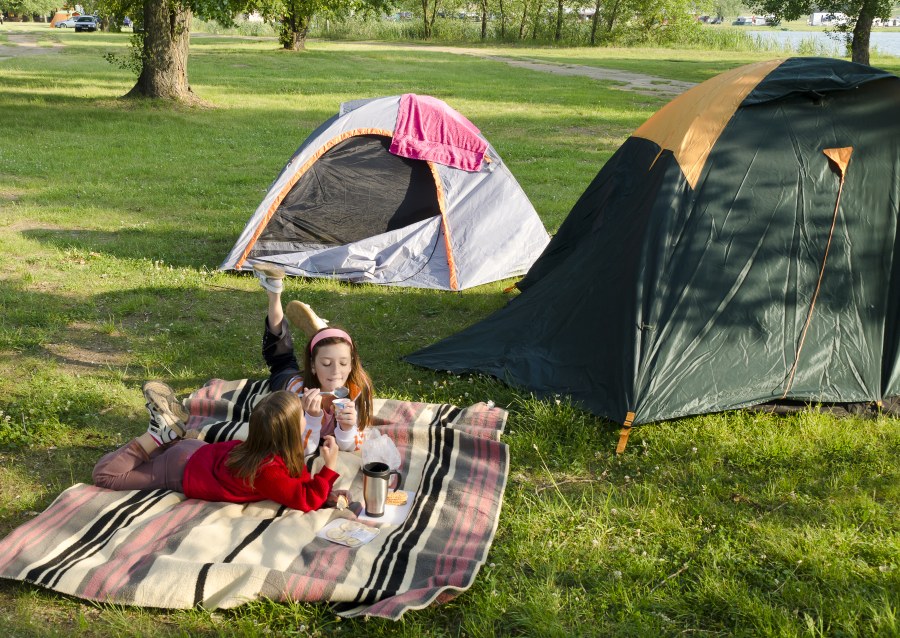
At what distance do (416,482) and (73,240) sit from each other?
5919 mm

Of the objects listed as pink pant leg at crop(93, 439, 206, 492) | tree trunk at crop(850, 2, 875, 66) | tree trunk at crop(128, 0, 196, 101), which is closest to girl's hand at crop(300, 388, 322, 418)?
pink pant leg at crop(93, 439, 206, 492)

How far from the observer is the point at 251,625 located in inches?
111

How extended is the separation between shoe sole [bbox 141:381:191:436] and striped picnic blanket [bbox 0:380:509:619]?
0.37 m

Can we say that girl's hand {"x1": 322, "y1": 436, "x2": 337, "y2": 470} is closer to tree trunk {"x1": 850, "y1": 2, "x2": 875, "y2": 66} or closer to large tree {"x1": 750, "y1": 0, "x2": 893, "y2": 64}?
large tree {"x1": 750, "y1": 0, "x2": 893, "y2": 64}

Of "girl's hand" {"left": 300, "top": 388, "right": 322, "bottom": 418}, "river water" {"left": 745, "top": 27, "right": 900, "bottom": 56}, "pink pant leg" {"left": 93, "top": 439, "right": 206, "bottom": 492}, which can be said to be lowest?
"pink pant leg" {"left": 93, "top": 439, "right": 206, "bottom": 492}

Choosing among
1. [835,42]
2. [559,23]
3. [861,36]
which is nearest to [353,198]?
[861,36]

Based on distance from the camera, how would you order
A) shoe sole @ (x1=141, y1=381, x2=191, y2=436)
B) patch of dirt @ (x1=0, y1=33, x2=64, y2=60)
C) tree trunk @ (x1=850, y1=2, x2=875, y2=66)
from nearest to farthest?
shoe sole @ (x1=141, y1=381, x2=191, y2=436) < tree trunk @ (x1=850, y1=2, x2=875, y2=66) < patch of dirt @ (x1=0, y1=33, x2=64, y2=60)

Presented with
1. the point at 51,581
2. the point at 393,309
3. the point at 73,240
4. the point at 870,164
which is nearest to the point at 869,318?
the point at 870,164

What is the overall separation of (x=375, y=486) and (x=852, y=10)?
23.6m

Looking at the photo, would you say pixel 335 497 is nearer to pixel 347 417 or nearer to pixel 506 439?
pixel 347 417

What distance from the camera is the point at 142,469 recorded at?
146 inches

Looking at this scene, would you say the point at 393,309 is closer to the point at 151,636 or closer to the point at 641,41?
the point at 151,636

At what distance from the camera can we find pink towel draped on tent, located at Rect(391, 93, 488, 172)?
6.83 meters

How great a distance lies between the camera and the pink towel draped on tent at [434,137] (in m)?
6.83
